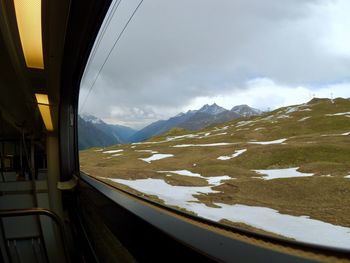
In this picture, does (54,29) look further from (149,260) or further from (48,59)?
(149,260)

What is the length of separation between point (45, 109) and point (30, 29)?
135 inches

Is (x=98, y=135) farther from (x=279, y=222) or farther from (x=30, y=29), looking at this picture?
(x=279, y=222)

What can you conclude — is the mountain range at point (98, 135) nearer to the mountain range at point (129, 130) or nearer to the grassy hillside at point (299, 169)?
the mountain range at point (129, 130)

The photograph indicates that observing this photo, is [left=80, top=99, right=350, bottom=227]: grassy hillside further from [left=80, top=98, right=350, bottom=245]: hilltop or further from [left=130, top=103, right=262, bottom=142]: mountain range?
[left=130, top=103, right=262, bottom=142]: mountain range

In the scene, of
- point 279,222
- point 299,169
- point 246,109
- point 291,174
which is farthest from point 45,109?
point 246,109

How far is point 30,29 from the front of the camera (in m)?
2.51

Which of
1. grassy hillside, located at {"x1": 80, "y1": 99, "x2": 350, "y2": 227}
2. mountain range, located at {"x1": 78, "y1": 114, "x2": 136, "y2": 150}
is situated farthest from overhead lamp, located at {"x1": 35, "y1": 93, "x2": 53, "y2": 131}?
grassy hillside, located at {"x1": 80, "y1": 99, "x2": 350, "y2": 227}

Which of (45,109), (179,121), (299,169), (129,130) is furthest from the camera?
(129,130)

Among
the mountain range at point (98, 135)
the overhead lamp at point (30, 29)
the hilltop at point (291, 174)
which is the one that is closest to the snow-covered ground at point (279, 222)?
the hilltop at point (291, 174)

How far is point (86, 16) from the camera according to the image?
212 centimetres

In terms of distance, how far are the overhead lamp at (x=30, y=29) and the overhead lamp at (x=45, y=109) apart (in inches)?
66.1

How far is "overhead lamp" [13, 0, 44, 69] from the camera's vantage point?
7.02 feet

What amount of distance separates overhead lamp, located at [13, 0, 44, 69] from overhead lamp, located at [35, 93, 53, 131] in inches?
66.1

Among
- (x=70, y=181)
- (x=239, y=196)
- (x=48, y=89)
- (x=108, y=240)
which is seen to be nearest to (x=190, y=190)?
(x=239, y=196)
